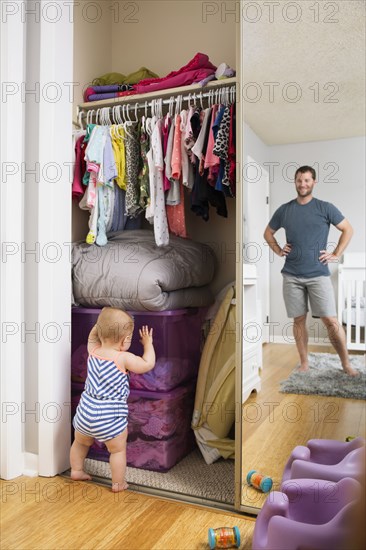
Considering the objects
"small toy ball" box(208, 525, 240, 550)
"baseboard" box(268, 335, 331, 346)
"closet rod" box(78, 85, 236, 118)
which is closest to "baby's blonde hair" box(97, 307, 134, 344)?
"baseboard" box(268, 335, 331, 346)

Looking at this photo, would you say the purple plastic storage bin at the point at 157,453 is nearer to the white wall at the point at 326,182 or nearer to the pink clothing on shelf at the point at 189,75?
the white wall at the point at 326,182

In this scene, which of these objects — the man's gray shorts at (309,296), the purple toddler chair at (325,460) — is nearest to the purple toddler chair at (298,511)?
the purple toddler chair at (325,460)

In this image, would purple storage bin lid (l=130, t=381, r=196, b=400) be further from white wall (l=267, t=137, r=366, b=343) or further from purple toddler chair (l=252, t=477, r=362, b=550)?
purple toddler chair (l=252, t=477, r=362, b=550)

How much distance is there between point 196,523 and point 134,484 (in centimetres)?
40

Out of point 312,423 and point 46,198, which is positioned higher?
point 46,198

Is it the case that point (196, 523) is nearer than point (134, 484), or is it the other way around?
point (196, 523)

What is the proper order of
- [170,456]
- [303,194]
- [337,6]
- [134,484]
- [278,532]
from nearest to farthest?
[278,532], [337,6], [303,194], [134,484], [170,456]

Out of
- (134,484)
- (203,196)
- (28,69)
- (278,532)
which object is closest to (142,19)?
(28,69)

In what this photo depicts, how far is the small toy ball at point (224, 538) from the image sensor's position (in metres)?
1.49

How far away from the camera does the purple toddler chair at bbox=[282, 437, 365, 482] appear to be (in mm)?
1512

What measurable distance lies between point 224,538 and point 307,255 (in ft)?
3.20

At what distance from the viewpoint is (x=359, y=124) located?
1629mm

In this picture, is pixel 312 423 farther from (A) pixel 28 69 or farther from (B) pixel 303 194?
(A) pixel 28 69

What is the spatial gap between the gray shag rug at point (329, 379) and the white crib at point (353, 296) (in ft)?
0.24
